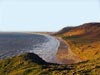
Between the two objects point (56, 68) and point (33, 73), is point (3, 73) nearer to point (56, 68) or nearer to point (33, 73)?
point (33, 73)

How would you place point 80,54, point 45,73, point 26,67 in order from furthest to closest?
point 80,54 → point 26,67 → point 45,73

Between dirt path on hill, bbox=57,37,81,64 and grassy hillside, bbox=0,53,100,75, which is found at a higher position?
grassy hillside, bbox=0,53,100,75

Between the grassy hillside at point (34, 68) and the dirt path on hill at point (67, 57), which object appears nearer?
the grassy hillside at point (34, 68)

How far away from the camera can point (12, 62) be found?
50875 mm

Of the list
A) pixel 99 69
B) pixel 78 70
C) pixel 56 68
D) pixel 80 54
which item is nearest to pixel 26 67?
pixel 56 68

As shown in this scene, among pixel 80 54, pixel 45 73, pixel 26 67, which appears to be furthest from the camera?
pixel 80 54

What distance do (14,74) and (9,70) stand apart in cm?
244

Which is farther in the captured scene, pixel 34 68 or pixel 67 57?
pixel 67 57

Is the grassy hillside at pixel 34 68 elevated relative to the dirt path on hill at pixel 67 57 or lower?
elevated

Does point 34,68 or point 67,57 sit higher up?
point 34,68

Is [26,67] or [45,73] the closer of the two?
[45,73]

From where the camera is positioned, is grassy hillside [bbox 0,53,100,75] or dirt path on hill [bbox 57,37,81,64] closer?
grassy hillside [bbox 0,53,100,75]

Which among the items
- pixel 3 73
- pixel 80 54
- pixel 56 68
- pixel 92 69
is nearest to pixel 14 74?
pixel 3 73

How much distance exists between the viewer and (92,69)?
157ft
